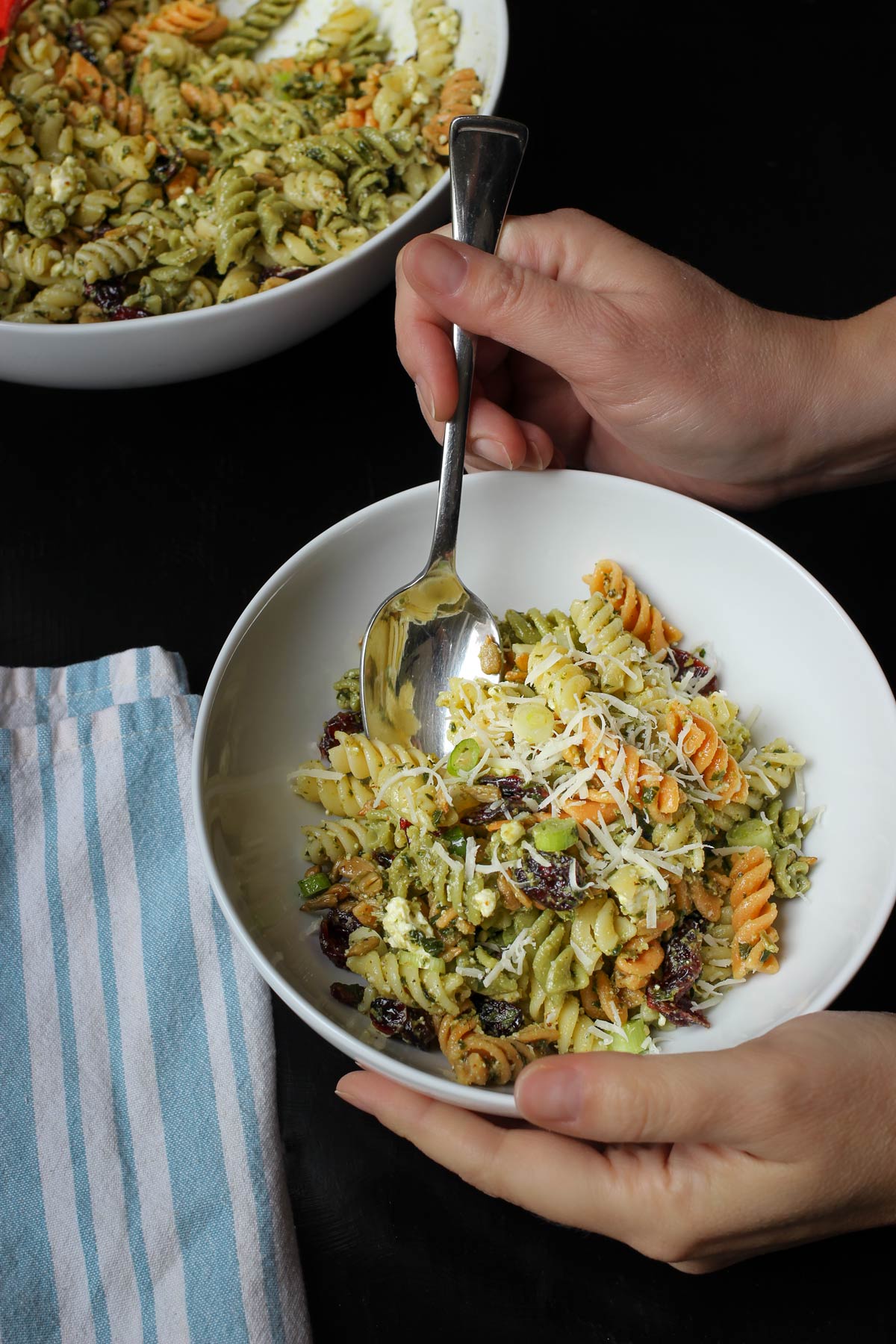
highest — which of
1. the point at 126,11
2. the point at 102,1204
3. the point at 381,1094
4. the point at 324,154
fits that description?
the point at 126,11

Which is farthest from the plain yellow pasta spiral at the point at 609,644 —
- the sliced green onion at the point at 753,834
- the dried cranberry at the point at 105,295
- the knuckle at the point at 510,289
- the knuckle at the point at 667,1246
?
the dried cranberry at the point at 105,295

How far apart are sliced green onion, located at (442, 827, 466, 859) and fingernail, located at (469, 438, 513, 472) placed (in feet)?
2.51

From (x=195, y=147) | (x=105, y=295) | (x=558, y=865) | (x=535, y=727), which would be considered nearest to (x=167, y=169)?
(x=195, y=147)

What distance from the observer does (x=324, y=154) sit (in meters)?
2.72

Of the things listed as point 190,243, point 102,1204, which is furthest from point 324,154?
point 102,1204

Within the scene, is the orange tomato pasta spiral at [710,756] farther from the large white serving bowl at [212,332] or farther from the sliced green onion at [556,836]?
the large white serving bowl at [212,332]

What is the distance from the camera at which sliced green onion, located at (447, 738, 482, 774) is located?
2.01 meters

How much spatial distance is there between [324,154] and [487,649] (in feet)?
4.47

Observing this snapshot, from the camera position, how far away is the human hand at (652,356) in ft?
6.66

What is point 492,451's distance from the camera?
92.7 inches

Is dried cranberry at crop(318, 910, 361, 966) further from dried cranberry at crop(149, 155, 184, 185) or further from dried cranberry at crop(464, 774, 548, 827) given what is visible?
dried cranberry at crop(149, 155, 184, 185)

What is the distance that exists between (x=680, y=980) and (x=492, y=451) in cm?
111

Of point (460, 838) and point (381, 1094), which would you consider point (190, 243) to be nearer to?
point (460, 838)

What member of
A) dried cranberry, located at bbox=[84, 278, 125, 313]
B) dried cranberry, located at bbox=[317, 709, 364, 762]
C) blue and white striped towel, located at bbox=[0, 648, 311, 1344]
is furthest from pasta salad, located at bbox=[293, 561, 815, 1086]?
dried cranberry, located at bbox=[84, 278, 125, 313]
